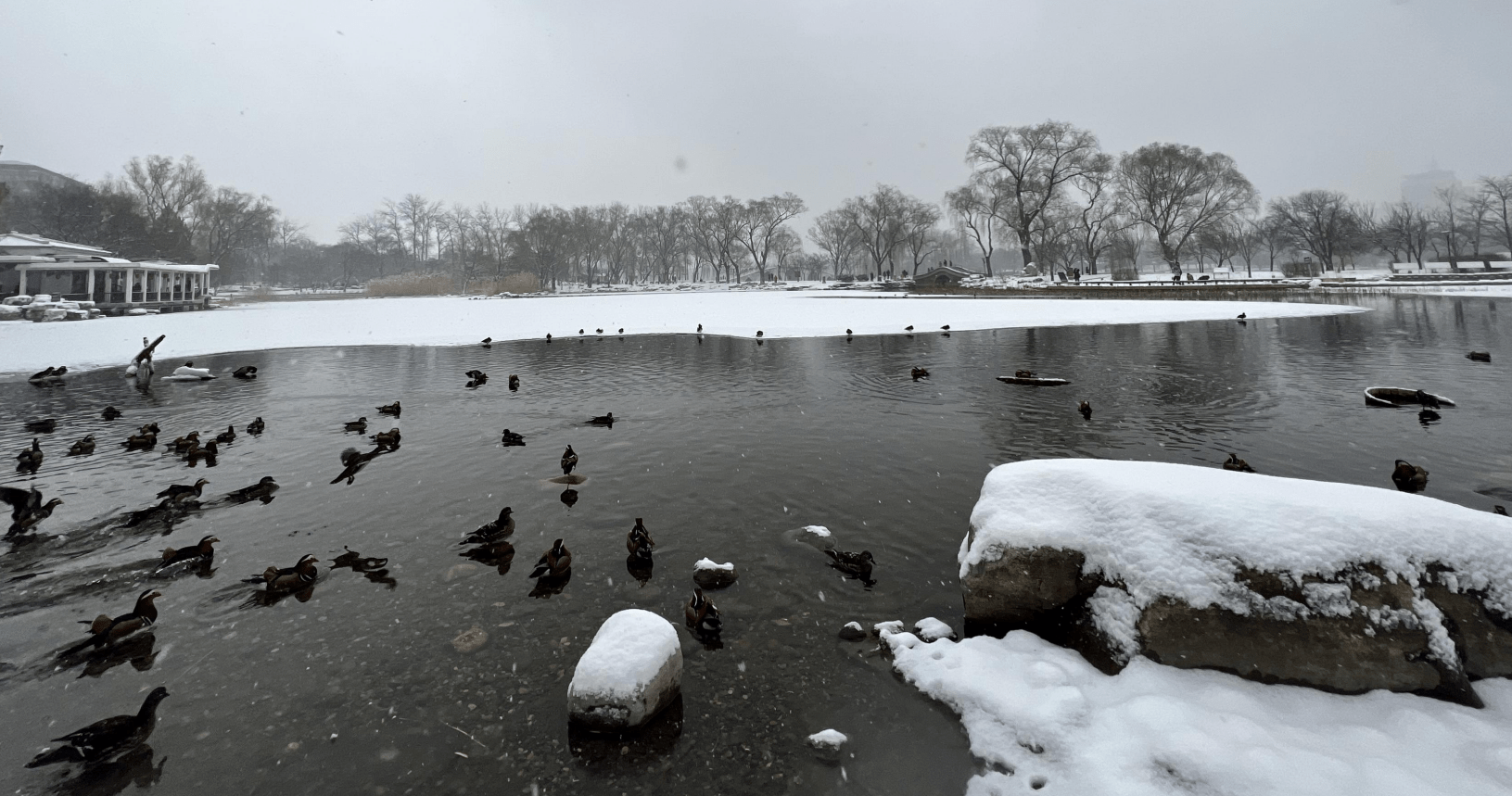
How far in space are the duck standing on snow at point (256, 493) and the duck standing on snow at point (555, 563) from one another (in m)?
5.52

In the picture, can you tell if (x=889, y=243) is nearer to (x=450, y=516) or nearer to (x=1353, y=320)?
(x=1353, y=320)

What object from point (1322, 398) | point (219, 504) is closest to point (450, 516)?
point (219, 504)

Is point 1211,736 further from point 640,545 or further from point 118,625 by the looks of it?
point 118,625

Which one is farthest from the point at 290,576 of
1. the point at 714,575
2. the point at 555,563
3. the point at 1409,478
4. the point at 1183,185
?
the point at 1183,185

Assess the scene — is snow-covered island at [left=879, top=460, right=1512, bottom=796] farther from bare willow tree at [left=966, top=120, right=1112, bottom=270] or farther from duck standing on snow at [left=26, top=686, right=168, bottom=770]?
bare willow tree at [left=966, top=120, right=1112, bottom=270]

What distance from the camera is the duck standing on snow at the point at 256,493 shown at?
Answer: 9.42m

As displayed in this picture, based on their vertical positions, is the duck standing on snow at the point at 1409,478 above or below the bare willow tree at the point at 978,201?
below

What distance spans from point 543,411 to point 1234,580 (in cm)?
1432

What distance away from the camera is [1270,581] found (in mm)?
4395

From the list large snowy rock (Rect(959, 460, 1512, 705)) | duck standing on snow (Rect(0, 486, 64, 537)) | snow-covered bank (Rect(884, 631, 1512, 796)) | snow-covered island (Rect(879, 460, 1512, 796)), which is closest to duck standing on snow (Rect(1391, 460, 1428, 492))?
large snowy rock (Rect(959, 460, 1512, 705))

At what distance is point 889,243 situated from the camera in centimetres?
9706

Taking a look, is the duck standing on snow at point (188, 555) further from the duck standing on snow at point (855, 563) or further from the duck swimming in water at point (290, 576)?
the duck standing on snow at point (855, 563)

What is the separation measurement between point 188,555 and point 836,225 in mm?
110612

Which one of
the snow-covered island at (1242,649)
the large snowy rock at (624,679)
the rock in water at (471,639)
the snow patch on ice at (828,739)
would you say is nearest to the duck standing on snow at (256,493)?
the rock in water at (471,639)
